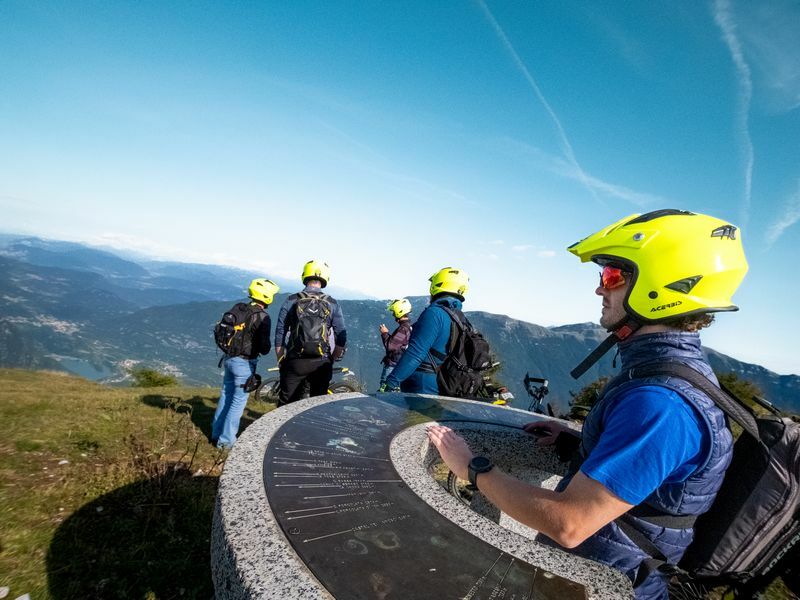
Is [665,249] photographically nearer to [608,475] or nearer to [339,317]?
[608,475]

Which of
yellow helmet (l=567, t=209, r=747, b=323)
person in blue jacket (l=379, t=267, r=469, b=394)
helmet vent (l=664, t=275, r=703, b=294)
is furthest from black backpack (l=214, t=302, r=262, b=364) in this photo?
helmet vent (l=664, t=275, r=703, b=294)

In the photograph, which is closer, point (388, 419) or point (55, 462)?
point (388, 419)

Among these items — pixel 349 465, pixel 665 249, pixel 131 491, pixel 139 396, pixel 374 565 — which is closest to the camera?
pixel 374 565

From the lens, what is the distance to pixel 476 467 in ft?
7.03

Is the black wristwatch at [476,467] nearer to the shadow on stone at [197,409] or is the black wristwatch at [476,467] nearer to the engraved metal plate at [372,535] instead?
the engraved metal plate at [372,535]

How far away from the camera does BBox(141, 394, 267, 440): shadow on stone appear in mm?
8349

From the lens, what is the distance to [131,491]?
4816 mm

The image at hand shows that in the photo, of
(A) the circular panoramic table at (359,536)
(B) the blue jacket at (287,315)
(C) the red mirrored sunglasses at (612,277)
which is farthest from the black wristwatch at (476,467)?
(B) the blue jacket at (287,315)

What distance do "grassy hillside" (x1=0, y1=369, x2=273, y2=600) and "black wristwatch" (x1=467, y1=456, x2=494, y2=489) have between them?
3158 mm

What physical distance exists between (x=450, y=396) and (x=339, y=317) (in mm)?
3095

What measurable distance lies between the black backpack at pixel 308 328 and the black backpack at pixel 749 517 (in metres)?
5.77

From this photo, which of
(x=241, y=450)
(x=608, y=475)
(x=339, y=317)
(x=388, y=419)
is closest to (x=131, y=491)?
(x=241, y=450)

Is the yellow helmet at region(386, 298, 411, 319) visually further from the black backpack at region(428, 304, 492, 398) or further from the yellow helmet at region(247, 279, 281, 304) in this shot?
the black backpack at region(428, 304, 492, 398)

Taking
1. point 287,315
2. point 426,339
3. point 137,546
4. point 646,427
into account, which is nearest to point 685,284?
point 646,427
